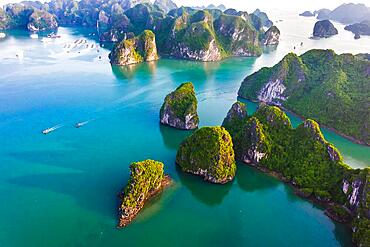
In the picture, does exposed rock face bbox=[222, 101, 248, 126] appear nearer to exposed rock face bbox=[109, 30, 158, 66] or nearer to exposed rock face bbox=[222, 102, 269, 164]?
exposed rock face bbox=[222, 102, 269, 164]

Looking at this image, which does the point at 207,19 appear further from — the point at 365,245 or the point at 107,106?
the point at 365,245

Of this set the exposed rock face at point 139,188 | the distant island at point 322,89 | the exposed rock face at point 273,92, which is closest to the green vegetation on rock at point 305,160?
the exposed rock face at point 139,188

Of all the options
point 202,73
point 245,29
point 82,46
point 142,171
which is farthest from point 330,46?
point 142,171

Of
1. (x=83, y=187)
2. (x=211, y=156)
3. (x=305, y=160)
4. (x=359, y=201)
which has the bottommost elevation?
(x=83, y=187)

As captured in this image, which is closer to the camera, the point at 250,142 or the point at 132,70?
the point at 250,142

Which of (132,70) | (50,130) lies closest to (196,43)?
(132,70)

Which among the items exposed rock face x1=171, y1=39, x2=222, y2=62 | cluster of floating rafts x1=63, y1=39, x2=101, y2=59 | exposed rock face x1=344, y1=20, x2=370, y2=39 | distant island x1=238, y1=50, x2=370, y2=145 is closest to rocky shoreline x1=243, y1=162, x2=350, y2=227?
distant island x1=238, y1=50, x2=370, y2=145

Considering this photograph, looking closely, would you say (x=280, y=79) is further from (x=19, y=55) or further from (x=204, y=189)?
(x=19, y=55)
